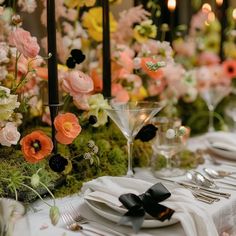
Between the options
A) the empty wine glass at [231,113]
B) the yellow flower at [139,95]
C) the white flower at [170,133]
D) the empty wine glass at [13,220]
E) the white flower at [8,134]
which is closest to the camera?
the empty wine glass at [13,220]

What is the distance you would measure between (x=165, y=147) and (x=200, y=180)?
0.15m

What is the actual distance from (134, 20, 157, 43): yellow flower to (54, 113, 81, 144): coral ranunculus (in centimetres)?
46

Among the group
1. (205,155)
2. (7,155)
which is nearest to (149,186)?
(7,155)

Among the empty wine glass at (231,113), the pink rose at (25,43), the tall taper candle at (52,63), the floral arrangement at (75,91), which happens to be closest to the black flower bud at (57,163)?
the floral arrangement at (75,91)

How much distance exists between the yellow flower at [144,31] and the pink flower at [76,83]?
1.09ft

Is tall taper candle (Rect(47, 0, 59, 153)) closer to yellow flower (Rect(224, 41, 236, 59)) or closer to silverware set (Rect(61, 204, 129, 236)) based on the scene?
silverware set (Rect(61, 204, 129, 236))

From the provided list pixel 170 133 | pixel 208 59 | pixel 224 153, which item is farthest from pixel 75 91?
pixel 208 59

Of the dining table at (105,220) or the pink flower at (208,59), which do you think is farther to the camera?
the pink flower at (208,59)

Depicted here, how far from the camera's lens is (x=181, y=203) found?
0.81 meters

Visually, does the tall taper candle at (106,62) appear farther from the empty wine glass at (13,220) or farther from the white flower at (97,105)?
the empty wine glass at (13,220)

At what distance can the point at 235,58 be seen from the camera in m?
1.96

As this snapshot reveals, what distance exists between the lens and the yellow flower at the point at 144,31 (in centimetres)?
129

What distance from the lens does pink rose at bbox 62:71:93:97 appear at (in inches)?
40.4

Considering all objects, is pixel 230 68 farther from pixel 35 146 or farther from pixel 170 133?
pixel 35 146
